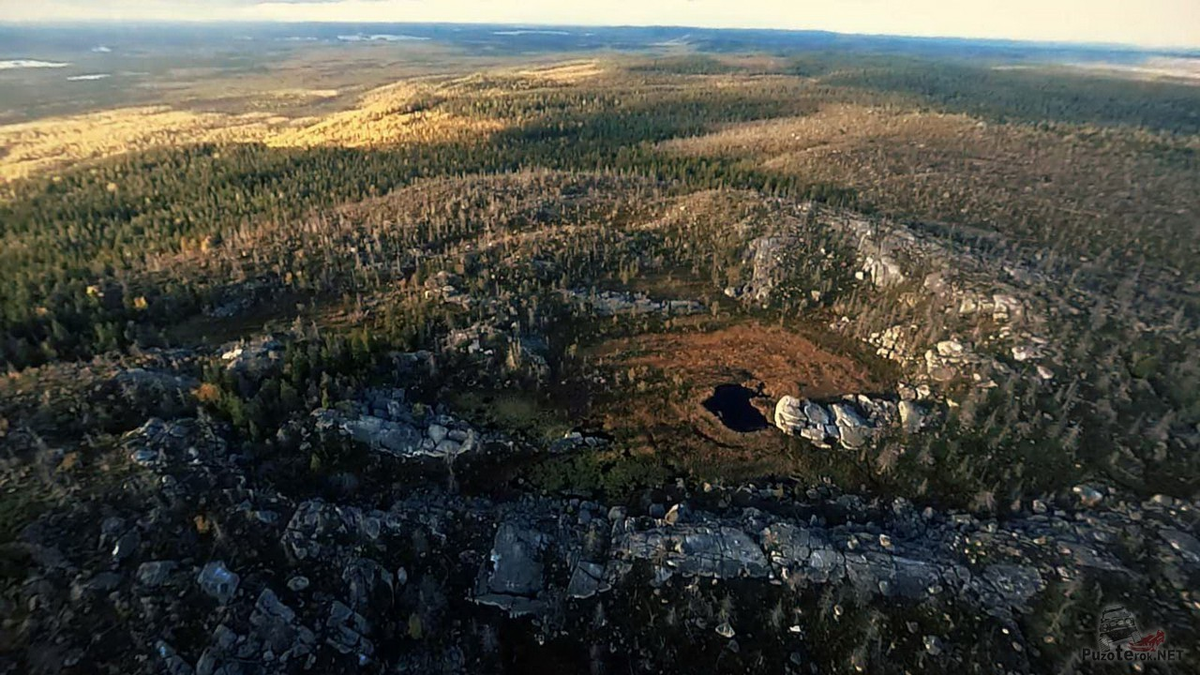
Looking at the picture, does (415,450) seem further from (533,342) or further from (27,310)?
(27,310)

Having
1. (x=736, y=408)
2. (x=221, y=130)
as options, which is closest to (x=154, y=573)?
(x=736, y=408)

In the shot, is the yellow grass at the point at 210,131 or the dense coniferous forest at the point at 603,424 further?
the yellow grass at the point at 210,131

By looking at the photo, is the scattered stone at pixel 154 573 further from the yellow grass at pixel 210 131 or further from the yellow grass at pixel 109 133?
the yellow grass at pixel 109 133

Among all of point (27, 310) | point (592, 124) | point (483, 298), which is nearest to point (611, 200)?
point (483, 298)

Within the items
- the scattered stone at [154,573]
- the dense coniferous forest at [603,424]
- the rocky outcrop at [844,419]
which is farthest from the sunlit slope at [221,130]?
the scattered stone at [154,573]

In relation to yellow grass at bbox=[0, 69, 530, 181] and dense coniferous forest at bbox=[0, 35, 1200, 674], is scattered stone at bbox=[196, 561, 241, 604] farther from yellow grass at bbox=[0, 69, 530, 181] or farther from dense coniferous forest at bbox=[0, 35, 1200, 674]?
yellow grass at bbox=[0, 69, 530, 181]

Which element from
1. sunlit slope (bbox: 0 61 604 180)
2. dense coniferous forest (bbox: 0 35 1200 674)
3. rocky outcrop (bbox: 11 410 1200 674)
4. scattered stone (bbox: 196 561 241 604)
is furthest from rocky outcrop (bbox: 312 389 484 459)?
sunlit slope (bbox: 0 61 604 180)

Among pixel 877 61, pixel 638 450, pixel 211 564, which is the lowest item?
pixel 638 450

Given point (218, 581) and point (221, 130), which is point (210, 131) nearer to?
point (221, 130)

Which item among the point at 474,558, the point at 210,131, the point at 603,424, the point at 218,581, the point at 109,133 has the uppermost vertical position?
the point at 210,131
